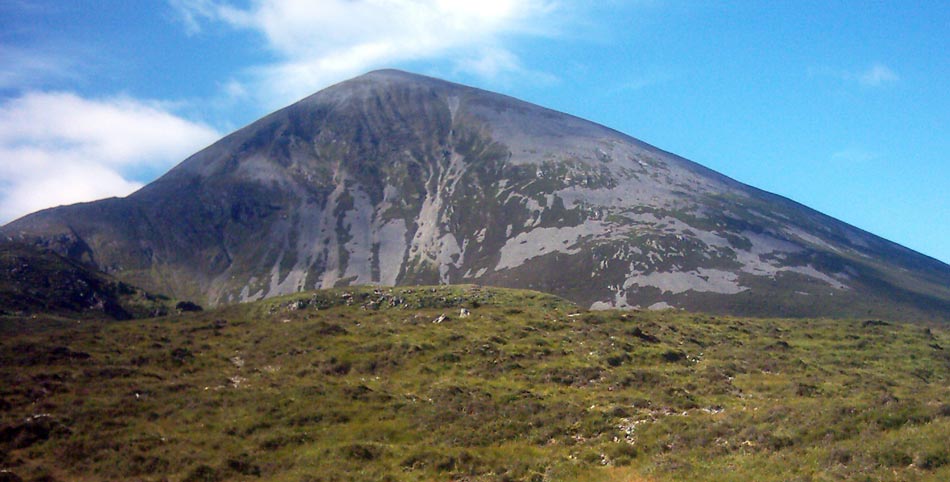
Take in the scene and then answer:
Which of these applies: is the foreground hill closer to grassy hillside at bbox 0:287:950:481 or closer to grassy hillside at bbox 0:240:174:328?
grassy hillside at bbox 0:240:174:328

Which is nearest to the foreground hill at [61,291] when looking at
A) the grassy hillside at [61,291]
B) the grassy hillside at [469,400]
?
the grassy hillside at [61,291]

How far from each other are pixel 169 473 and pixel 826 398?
34.2m

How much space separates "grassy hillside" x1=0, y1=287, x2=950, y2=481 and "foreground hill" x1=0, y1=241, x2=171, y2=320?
4591 centimetres

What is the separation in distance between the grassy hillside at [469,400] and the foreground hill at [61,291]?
45.9m

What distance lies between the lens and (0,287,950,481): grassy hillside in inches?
1143

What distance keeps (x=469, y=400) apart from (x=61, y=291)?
294ft

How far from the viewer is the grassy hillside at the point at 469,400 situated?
95.2 ft

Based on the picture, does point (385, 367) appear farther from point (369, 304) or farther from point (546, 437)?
point (369, 304)

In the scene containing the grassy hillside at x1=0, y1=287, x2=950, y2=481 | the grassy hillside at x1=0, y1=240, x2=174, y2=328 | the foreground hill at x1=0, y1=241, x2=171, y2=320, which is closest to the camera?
the grassy hillside at x1=0, y1=287, x2=950, y2=481

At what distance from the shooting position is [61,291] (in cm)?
10550

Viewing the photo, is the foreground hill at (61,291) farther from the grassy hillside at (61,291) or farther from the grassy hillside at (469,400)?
the grassy hillside at (469,400)

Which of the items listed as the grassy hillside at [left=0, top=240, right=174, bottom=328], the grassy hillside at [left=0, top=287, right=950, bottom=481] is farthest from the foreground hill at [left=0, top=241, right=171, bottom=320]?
the grassy hillside at [left=0, top=287, right=950, bottom=481]

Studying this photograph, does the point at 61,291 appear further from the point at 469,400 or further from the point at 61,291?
the point at 469,400

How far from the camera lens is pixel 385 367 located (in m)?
49.1
